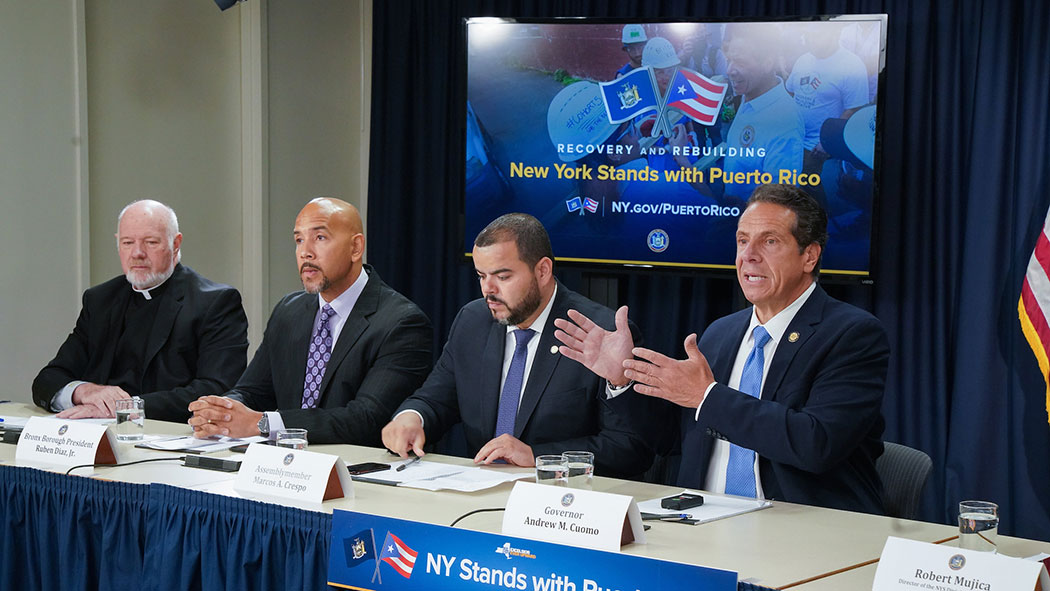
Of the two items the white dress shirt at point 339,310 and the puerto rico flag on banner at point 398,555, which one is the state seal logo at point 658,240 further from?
the puerto rico flag on banner at point 398,555

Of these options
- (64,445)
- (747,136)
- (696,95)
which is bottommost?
(64,445)

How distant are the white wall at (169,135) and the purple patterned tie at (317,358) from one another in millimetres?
1683

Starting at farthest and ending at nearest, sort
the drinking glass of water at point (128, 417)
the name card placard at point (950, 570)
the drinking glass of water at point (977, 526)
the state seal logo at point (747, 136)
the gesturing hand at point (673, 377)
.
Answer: the state seal logo at point (747, 136) < the drinking glass of water at point (128, 417) < the gesturing hand at point (673, 377) < the drinking glass of water at point (977, 526) < the name card placard at point (950, 570)

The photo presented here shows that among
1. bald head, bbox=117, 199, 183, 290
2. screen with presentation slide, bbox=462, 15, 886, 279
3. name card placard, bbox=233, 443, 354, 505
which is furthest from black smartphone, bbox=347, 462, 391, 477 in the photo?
screen with presentation slide, bbox=462, 15, 886, 279

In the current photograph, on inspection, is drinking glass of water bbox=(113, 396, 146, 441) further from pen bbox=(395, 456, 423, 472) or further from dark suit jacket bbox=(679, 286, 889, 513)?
dark suit jacket bbox=(679, 286, 889, 513)

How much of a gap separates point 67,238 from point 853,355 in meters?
3.47

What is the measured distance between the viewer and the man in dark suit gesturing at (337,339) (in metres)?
3.66

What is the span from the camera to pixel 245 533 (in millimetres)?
2502

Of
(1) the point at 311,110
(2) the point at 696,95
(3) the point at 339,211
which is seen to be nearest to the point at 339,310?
(3) the point at 339,211

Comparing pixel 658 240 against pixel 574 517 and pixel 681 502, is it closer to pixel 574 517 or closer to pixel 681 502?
pixel 681 502

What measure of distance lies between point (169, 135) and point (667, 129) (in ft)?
7.52

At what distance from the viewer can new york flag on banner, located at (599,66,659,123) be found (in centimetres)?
484

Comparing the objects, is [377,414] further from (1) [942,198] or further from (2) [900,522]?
(1) [942,198]

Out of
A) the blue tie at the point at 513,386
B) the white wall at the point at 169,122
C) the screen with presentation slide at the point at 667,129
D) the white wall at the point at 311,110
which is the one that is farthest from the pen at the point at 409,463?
the white wall at the point at 311,110
